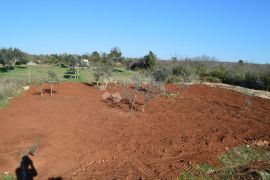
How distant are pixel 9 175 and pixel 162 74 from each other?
61.1ft

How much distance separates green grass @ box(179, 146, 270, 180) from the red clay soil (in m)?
0.26

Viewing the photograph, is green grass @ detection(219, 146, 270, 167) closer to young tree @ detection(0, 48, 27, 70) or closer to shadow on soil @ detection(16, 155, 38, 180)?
shadow on soil @ detection(16, 155, 38, 180)

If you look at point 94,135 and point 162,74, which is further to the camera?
point 162,74

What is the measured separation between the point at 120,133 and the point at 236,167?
13.8 ft

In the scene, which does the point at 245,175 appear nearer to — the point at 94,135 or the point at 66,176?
the point at 66,176

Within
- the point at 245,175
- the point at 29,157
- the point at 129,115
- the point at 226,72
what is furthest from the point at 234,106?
the point at 226,72

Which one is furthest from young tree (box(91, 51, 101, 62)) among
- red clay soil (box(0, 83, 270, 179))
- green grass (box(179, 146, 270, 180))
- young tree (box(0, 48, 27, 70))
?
green grass (box(179, 146, 270, 180))

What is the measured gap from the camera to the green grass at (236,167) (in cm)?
906

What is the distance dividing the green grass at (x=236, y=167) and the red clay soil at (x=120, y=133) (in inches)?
10.2

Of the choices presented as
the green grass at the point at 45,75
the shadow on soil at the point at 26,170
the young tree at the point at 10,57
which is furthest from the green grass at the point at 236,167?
the young tree at the point at 10,57

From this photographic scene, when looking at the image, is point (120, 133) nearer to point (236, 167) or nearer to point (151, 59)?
point (236, 167)

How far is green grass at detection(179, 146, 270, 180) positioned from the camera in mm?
9062

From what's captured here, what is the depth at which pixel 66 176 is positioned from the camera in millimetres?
9336

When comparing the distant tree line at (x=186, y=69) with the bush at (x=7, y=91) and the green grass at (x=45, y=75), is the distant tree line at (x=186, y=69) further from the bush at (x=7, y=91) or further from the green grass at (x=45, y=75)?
the bush at (x=7, y=91)
